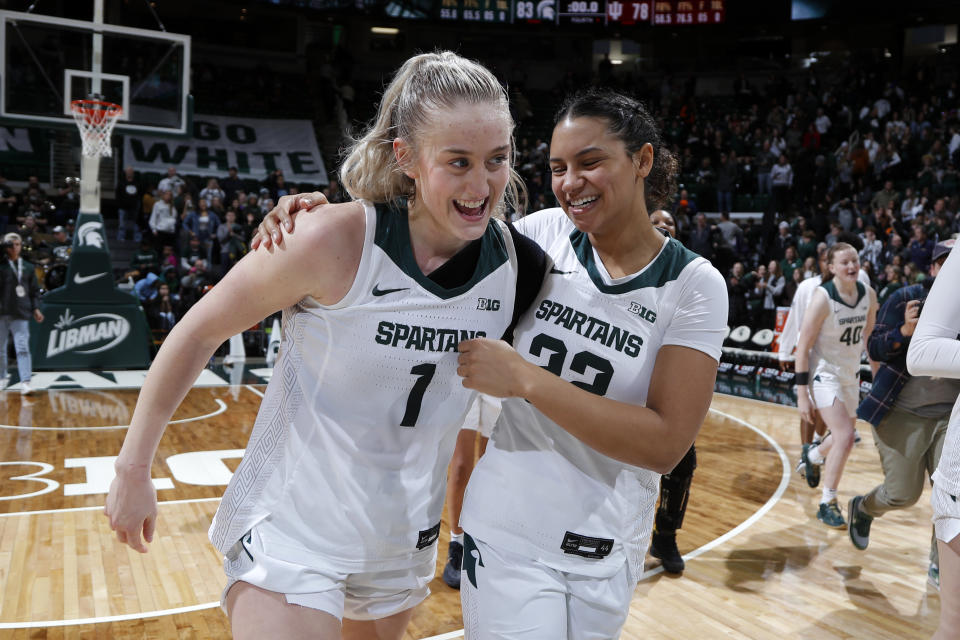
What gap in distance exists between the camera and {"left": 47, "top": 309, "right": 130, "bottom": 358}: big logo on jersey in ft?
35.3

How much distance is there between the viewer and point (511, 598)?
1873 mm

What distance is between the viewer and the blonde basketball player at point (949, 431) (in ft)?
7.18

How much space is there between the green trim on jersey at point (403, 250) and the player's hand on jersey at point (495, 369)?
156mm

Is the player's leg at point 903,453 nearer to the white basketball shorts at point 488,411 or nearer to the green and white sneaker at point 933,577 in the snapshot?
the green and white sneaker at point 933,577

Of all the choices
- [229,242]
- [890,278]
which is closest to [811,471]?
[890,278]

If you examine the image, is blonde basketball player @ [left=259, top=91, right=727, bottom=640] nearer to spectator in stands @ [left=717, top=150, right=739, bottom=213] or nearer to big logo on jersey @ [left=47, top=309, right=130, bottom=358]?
big logo on jersey @ [left=47, top=309, right=130, bottom=358]

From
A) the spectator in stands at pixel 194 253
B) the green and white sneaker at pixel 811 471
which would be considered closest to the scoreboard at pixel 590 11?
the spectator in stands at pixel 194 253

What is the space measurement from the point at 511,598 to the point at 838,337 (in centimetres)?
515

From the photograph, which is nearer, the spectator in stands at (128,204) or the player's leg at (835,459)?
the player's leg at (835,459)

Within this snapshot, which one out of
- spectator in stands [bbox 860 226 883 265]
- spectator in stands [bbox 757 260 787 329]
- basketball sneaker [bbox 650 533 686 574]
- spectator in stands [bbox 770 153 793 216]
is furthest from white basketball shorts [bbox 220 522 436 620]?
spectator in stands [bbox 770 153 793 216]

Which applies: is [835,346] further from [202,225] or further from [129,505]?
[202,225]

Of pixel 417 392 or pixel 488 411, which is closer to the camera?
pixel 417 392

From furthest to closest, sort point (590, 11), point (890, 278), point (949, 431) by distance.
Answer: point (590, 11) → point (890, 278) → point (949, 431)

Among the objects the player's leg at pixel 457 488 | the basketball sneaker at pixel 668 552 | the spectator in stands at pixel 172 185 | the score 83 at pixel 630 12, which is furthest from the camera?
the score 83 at pixel 630 12
